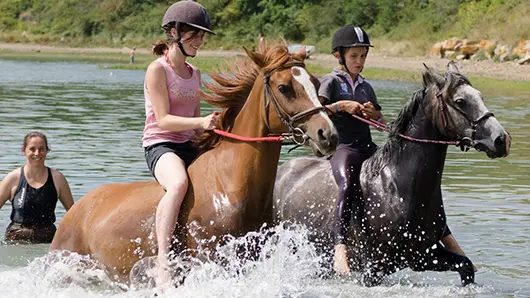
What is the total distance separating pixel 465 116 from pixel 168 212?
3009mm

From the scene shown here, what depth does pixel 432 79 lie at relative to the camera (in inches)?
356

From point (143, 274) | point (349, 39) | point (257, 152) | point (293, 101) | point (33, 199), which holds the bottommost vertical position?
point (33, 199)

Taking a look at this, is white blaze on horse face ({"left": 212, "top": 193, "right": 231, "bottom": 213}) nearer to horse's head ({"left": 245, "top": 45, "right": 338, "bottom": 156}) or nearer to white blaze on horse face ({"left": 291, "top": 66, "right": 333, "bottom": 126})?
horse's head ({"left": 245, "top": 45, "right": 338, "bottom": 156})

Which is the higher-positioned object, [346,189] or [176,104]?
[176,104]

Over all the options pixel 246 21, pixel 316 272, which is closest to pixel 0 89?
pixel 316 272

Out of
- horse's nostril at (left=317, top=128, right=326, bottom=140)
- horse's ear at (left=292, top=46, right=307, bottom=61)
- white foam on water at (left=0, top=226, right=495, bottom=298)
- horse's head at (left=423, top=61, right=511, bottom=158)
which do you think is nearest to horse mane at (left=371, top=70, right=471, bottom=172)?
horse's head at (left=423, top=61, right=511, bottom=158)

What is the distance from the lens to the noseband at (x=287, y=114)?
6684 millimetres

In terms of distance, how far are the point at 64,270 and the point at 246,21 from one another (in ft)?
284

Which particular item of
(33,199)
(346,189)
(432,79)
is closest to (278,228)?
(346,189)

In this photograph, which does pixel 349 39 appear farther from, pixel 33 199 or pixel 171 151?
pixel 33 199

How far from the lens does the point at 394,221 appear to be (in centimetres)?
902

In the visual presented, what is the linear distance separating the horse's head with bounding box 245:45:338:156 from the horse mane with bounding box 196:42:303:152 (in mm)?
50

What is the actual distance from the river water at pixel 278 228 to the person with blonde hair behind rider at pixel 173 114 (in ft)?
1.55

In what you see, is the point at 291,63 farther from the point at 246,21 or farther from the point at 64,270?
the point at 246,21
